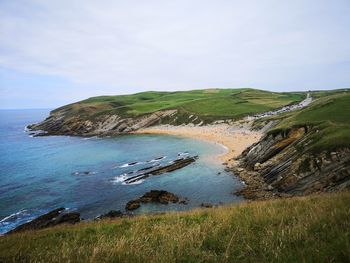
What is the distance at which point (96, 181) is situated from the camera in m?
42.7

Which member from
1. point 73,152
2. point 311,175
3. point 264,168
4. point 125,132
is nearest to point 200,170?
point 264,168

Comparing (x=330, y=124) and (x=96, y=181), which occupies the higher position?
(x=330, y=124)

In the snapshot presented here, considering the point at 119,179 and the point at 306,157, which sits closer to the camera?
the point at 306,157

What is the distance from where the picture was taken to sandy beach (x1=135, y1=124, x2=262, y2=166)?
190ft

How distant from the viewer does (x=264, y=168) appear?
122 feet

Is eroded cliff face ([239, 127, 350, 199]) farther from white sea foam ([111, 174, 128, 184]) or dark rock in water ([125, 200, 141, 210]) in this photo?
white sea foam ([111, 174, 128, 184])

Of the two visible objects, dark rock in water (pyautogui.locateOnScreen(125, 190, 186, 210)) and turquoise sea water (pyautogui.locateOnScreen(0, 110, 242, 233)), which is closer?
dark rock in water (pyautogui.locateOnScreen(125, 190, 186, 210))

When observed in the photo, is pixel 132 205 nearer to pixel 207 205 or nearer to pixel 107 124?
pixel 207 205

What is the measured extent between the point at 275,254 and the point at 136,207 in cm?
2704

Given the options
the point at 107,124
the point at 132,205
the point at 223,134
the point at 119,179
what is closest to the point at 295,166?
the point at 132,205

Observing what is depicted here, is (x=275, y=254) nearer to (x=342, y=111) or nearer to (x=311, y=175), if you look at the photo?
(x=311, y=175)

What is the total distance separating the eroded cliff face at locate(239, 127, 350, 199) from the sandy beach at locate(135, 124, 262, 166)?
26.5ft

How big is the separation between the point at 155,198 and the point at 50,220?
1136 cm

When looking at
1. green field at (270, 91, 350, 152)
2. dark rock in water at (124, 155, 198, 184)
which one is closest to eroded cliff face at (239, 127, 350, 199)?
green field at (270, 91, 350, 152)
